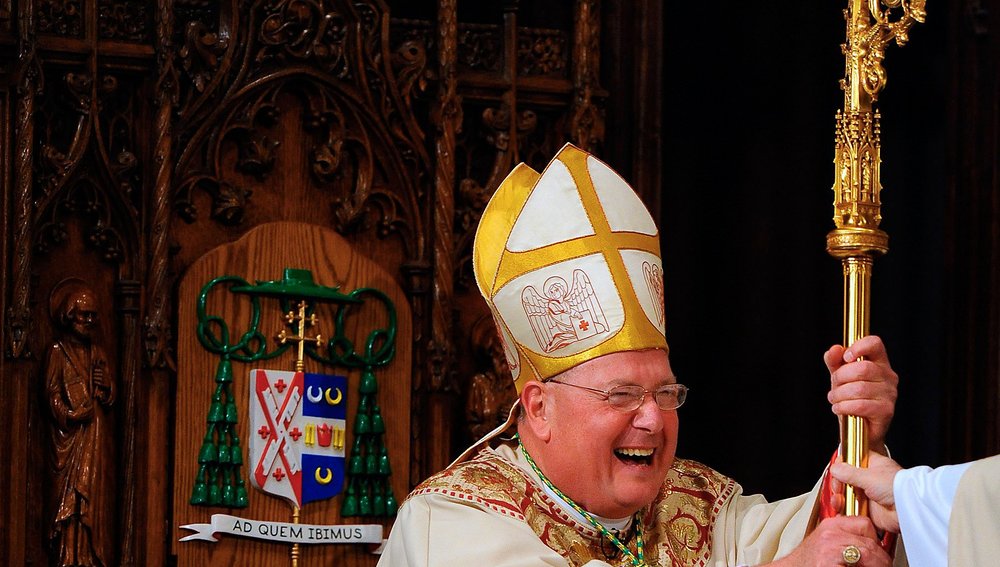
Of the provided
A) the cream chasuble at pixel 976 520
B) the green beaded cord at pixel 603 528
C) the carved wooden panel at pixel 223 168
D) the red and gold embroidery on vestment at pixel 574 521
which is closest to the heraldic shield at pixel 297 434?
the carved wooden panel at pixel 223 168

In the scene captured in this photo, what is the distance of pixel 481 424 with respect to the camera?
5.92 meters

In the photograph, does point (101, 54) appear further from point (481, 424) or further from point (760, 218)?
point (760, 218)

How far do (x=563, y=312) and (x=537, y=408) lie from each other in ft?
0.92

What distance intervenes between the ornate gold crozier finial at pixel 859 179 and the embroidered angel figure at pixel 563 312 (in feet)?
2.60

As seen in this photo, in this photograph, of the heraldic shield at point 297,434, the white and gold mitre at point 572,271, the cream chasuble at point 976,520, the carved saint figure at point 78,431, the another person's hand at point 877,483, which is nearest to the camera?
the cream chasuble at point 976,520

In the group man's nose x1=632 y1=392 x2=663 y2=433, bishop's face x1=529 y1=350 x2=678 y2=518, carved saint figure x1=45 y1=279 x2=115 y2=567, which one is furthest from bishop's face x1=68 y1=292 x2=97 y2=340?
man's nose x1=632 y1=392 x2=663 y2=433

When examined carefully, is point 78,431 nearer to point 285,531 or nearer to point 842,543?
point 285,531

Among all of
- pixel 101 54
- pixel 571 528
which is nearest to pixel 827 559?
pixel 571 528

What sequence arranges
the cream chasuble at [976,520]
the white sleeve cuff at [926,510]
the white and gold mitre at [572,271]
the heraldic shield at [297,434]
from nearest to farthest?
the cream chasuble at [976,520] < the white sleeve cuff at [926,510] < the white and gold mitre at [572,271] < the heraldic shield at [297,434]

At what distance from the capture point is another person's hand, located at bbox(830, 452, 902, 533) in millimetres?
4367

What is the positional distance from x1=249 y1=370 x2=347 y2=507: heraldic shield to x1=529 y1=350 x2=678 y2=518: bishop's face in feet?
3.32

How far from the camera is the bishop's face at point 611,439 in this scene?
4941 mm

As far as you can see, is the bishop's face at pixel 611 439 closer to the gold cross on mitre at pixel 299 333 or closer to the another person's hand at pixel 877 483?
the another person's hand at pixel 877 483

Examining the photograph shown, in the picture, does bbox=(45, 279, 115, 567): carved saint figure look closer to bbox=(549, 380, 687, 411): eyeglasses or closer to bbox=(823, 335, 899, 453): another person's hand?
bbox=(549, 380, 687, 411): eyeglasses
